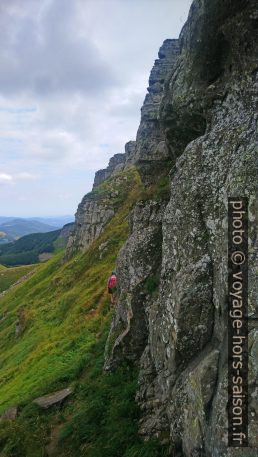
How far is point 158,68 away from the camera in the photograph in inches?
4350

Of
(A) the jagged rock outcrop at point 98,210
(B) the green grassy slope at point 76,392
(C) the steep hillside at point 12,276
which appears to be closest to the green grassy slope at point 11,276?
(C) the steep hillside at point 12,276

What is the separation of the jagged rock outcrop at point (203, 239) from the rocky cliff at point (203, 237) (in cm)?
3

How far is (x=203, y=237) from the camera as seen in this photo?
1297 centimetres

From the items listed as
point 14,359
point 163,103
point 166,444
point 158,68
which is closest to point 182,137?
point 163,103

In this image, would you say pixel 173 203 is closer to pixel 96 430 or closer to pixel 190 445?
pixel 190 445

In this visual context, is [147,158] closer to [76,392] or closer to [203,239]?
[203,239]

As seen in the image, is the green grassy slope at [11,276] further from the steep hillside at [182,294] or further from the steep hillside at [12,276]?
the steep hillside at [182,294]

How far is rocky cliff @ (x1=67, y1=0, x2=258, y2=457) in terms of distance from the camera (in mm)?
11039

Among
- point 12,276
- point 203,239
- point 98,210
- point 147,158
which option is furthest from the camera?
point 12,276

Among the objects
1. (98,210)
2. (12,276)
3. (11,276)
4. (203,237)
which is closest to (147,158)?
(203,237)

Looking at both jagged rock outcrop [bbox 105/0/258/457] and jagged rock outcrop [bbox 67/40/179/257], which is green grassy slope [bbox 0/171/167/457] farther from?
jagged rock outcrop [bbox 67/40/179/257]

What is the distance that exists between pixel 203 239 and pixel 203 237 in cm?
6

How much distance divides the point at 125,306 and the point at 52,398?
6.31 meters

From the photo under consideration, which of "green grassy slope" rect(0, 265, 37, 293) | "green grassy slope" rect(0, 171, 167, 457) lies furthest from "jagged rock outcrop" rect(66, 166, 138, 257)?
"green grassy slope" rect(0, 265, 37, 293)
